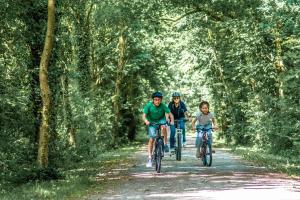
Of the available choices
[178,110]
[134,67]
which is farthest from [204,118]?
[134,67]

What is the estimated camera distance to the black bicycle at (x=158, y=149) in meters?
15.1

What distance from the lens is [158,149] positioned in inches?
596

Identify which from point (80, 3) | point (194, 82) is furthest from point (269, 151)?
point (194, 82)

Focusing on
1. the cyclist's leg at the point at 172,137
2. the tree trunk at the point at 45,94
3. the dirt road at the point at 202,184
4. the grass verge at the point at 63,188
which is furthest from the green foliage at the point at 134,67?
the cyclist's leg at the point at 172,137

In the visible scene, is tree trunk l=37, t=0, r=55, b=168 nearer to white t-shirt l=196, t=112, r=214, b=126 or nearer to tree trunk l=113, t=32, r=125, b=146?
Answer: white t-shirt l=196, t=112, r=214, b=126

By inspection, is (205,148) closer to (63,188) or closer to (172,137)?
(172,137)

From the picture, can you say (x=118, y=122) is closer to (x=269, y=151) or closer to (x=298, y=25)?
(x=269, y=151)

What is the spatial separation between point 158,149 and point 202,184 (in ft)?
9.76

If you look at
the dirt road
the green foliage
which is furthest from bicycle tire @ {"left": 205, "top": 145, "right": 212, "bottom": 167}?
the green foliage

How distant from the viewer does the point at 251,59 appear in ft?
90.1

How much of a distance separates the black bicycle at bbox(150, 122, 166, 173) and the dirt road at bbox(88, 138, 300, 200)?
0.28 meters

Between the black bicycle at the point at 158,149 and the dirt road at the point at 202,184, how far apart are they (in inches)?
11.2

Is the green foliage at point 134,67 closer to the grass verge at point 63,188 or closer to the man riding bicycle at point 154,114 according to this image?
the grass verge at point 63,188

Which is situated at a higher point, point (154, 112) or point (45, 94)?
point (45, 94)
